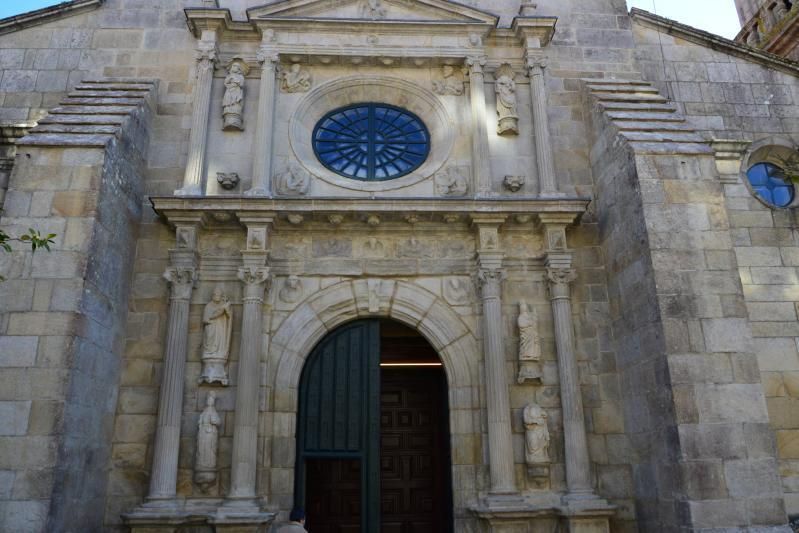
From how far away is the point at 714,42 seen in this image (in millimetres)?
11664

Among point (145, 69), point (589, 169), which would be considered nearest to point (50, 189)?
point (145, 69)

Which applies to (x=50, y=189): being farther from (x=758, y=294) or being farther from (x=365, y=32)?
(x=758, y=294)

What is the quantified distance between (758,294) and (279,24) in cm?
893

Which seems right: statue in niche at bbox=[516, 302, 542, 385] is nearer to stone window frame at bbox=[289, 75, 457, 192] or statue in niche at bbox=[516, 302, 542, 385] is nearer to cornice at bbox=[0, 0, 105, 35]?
stone window frame at bbox=[289, 75, 457, 192]

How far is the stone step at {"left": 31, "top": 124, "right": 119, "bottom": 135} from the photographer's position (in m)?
9.11

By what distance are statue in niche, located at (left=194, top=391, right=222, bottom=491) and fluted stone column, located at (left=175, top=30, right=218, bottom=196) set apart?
3348 millimetres

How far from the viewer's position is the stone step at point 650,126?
31.7 ft

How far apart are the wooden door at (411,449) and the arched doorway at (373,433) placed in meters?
0.02

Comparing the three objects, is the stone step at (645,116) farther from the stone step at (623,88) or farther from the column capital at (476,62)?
the column capital at (476,62)

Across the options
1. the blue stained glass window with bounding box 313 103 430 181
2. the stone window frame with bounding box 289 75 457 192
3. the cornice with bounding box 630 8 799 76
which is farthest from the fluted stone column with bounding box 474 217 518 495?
the cornice with bounding box 630 8 799 76

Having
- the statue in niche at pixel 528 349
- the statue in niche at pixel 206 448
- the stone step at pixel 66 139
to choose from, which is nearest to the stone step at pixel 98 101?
the stone step at pixel 66 139

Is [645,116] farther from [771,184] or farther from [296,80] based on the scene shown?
[296,80]

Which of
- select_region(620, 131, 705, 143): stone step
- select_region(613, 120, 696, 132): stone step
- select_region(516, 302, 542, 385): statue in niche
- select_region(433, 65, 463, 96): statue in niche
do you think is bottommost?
select_region(516, 302, 542, 385): statue in niche

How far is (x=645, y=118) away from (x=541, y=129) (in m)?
1.60
